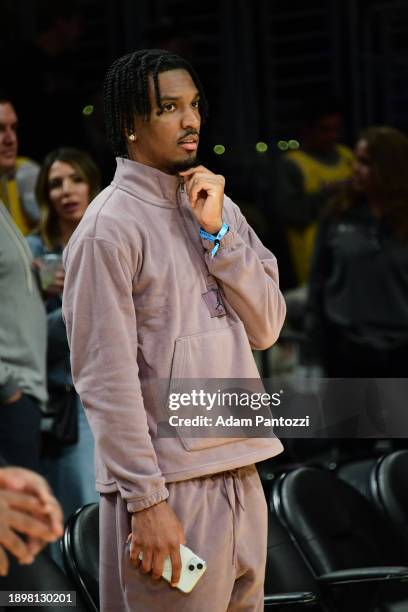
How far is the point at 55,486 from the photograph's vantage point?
318 centimetres

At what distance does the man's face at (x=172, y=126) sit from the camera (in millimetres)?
2191

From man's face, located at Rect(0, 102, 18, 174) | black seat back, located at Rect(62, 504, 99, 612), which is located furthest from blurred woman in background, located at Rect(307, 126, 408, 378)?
black seat back, located at Rect(62, 504, 99, 612)

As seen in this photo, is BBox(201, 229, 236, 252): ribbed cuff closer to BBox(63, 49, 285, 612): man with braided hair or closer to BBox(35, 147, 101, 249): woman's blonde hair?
BBox(63, 49, 285, 612): man with braided hair

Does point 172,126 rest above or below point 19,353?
above

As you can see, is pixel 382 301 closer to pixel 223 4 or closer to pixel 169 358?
pixel 223 4

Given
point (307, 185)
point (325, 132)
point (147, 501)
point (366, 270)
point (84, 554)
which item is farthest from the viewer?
point (325, 132)

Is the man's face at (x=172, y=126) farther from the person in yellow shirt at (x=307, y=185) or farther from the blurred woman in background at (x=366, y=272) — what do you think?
the person in yellow shirt at (x=307, y=185)

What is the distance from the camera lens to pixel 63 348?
321cm

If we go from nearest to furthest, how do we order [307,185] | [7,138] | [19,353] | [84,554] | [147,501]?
[147,501], [84,554], [19,353], [7,138], [307,185]

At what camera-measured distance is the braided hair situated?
7.21ft

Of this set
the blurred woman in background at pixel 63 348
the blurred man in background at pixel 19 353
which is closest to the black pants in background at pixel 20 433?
the blurred man in background at pixel 19 353

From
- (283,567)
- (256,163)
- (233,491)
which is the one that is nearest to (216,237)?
(233,491)

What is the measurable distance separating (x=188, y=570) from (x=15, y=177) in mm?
1521

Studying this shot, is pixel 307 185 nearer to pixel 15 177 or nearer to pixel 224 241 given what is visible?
pixel 15 177
